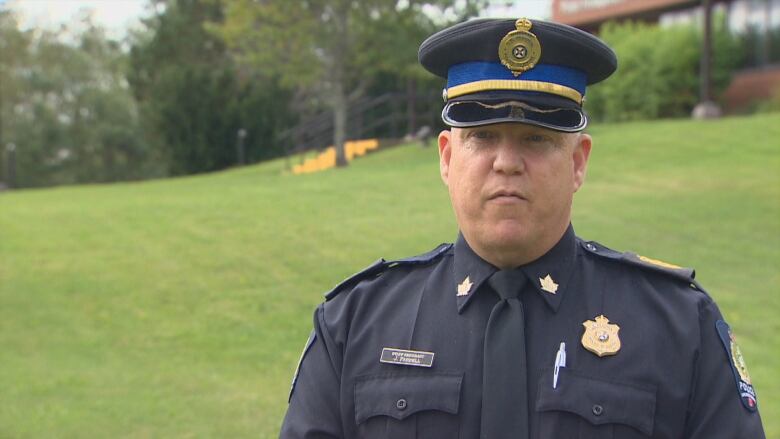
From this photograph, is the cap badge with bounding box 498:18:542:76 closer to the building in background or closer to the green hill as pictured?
the green hill

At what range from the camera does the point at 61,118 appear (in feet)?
142

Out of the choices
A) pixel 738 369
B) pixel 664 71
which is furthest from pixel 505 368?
pixel 664 71

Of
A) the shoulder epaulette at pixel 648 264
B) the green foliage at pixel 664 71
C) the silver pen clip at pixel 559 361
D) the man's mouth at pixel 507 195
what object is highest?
the green foliage at pixel 664 71

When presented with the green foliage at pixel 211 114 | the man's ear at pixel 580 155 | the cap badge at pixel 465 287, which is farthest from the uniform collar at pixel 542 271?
the green foliage at pixel 211 114

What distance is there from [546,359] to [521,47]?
669 mm

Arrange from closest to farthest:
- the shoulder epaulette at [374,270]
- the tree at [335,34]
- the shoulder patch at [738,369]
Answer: the shoulder patch at [738,369], the shoulder epaulette at [374,270], the tree at [335,34]

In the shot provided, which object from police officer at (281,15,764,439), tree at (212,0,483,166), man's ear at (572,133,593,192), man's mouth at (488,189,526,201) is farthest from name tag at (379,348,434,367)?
tree at (212,0,483,166)

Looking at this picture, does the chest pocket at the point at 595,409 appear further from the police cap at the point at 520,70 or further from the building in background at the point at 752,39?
the building in background at the point at 752,39

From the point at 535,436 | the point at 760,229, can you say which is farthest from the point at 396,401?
the point at 760,229

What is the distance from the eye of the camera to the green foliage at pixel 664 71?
24.8 metres

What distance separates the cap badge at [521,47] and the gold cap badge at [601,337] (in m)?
0.57

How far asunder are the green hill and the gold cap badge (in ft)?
12.7

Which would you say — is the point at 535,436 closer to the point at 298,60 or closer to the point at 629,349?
the point at 629,349

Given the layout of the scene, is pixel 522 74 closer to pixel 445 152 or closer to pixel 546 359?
pixel 445 152
